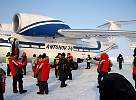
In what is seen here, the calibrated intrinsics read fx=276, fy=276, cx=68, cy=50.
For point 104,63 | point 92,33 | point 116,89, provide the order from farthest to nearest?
point 92,33 < point 104,63 < point 116,89

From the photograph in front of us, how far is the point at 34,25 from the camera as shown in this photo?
61.8 ft

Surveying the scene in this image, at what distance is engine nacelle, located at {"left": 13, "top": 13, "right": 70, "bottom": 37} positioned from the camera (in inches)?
735

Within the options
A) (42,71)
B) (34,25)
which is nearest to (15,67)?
(42,71)

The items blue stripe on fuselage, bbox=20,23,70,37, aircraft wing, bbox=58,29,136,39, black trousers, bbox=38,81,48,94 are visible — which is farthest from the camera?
aircraft wing, bbox=58,29,136,39

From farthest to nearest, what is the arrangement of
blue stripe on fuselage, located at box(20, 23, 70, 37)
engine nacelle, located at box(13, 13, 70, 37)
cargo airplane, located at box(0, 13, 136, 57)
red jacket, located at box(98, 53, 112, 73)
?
blue stripe on fuselage, located at box(20, 23, 70, 37)
cargo airplane, located at box(0, 13, 136, 57)
engine nacelle, located at box(13, 13, 70, 37)
red jacket, located at box(98, 53, 112, 73)

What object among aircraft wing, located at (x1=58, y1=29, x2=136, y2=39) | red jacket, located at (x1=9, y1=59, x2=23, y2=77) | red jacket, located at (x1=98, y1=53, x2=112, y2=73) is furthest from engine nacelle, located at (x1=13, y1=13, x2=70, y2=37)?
red jacket, located at (x1=9, y1=59, x2=23, y2=77)

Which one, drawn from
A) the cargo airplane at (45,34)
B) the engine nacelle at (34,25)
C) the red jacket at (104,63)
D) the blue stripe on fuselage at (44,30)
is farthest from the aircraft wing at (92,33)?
the red jacket at (104,63)

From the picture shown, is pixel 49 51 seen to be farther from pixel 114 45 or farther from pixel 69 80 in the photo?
pixel 114 45

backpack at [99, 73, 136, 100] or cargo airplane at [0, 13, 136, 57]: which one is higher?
cargo airplane at [0, 13, 136, 57]

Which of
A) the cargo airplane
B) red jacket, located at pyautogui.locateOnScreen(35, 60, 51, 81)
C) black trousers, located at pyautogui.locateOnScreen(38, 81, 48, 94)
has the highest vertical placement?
the cargo airplane

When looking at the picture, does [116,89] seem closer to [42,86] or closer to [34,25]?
[42,86]

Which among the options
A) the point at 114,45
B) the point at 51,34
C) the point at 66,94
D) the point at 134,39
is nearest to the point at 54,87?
the point at 66,94

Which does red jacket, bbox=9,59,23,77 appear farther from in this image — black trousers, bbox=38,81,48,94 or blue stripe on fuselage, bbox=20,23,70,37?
blue stripe on fuselage, bbox=20,23,70,37

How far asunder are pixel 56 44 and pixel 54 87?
9.74m
